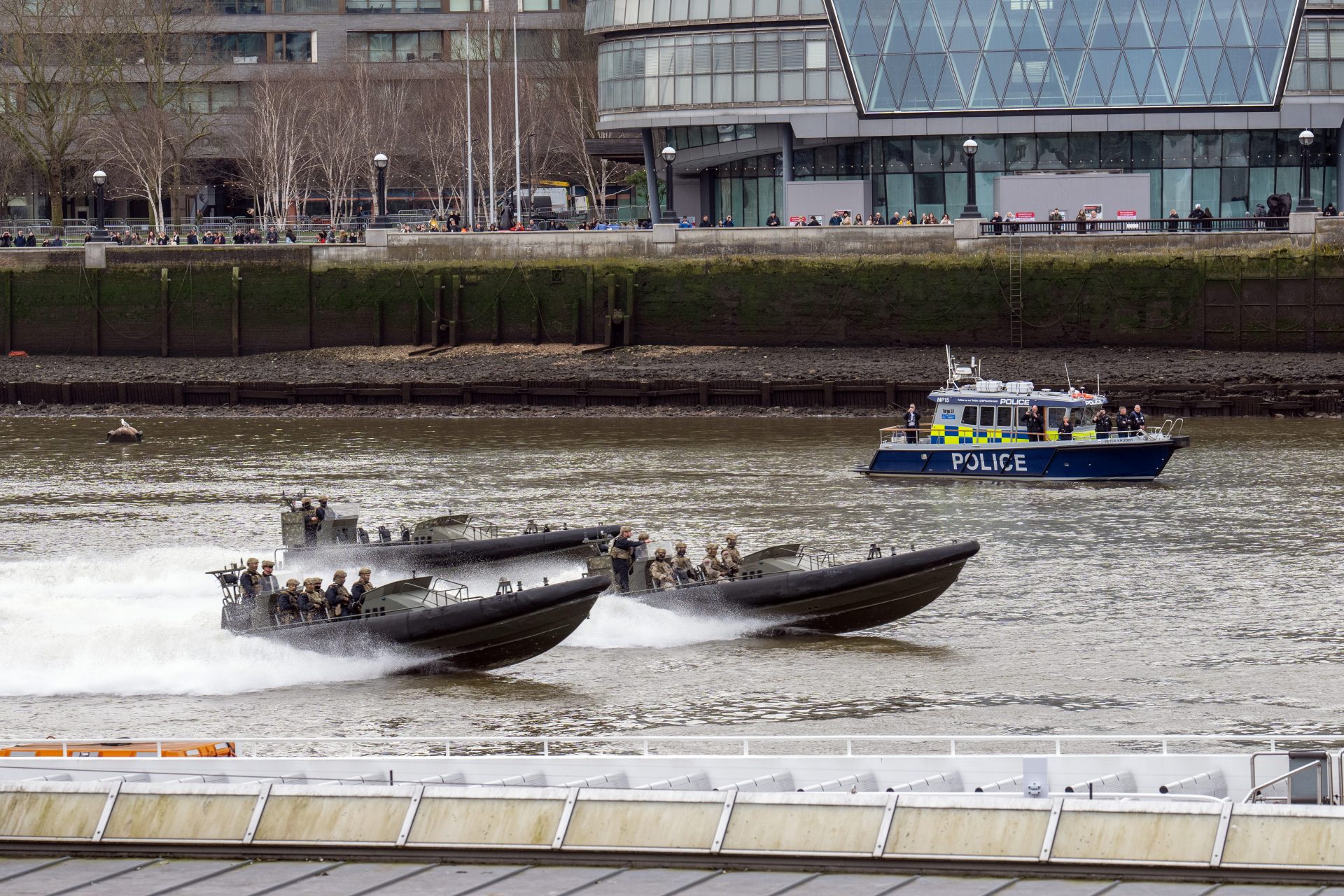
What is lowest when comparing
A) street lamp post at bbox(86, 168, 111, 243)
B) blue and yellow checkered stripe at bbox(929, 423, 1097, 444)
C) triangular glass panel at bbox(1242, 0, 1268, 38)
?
blue and yellow checkered stripe at bbox(929, 423, 1097, 444)

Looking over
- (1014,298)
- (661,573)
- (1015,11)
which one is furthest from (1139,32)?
(661,573)

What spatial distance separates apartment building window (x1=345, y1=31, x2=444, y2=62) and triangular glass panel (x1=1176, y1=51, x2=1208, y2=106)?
159 ft

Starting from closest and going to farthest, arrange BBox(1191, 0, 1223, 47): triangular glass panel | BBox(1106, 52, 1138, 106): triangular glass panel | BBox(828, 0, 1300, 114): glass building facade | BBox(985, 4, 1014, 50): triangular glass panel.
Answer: BBox(1191, 0, 1223, 47): triangular glass panel < BBox(828, 0, 1300, 114): glass building facade < BBox(985, 4, 1014, 50): triangular glass panel < BBox(1106, 52, 1138, 106): triangular glass panel

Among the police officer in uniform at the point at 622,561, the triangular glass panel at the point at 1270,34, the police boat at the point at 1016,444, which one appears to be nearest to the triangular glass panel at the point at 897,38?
the triangular glass panel at the point at 1270,34

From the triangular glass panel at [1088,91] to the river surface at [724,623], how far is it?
72.1 ft

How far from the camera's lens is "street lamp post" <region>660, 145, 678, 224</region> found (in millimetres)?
66500

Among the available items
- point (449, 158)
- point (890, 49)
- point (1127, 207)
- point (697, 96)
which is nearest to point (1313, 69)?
point (1127, 207)

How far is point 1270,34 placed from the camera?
242ft

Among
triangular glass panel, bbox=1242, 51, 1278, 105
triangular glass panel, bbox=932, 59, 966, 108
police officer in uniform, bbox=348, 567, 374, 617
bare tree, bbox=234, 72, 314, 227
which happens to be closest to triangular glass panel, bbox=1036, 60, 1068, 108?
triangular glass panel, bbox=932, 59, 966, 108

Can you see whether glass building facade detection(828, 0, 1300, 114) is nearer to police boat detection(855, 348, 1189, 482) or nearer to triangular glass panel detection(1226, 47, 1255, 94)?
triangular glass panel detection(1226, 47, 1255, 94)

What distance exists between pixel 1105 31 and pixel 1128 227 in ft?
32.1

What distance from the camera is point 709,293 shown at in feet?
227

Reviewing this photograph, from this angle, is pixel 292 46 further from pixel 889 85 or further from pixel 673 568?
pixel 673 568

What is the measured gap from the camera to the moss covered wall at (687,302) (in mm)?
64750
